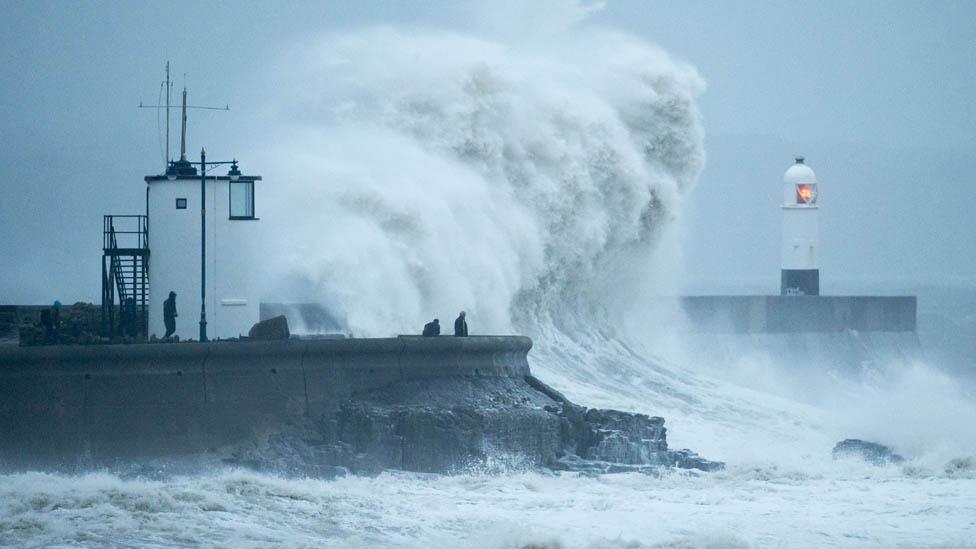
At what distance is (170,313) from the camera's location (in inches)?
656

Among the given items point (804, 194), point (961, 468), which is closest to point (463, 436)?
point (961, 468)

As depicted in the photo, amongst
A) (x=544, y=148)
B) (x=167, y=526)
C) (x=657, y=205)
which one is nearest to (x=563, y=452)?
(x=167, y=526)

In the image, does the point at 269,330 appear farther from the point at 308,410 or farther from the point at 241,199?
the point at 241,199

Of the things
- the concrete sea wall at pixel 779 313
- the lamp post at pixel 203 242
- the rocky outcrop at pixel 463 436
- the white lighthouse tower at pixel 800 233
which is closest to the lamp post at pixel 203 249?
the lamp post at pixel 203 242

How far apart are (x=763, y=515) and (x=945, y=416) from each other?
8019 mm

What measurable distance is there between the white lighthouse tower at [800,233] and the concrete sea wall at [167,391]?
2028cm

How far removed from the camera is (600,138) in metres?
27.1

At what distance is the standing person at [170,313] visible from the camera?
656 inches

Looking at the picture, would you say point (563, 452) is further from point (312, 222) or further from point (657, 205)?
point (657, 205)

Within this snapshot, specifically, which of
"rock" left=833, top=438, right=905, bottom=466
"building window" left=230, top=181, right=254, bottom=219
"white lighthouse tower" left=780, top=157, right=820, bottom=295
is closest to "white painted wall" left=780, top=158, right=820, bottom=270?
"white lighthouse tower" left=780, top=157, right=820, bottom=295

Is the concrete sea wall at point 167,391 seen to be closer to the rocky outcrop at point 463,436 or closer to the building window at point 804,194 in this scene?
the rocky outcrop at point 463,436

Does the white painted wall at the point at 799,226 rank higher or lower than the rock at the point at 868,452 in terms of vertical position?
higher

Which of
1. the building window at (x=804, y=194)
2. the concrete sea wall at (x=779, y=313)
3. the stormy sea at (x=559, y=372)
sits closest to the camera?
the stormy sea at (x=559, y=372)

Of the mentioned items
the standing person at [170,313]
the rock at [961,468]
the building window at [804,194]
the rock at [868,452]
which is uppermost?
the building window at [804,194]
